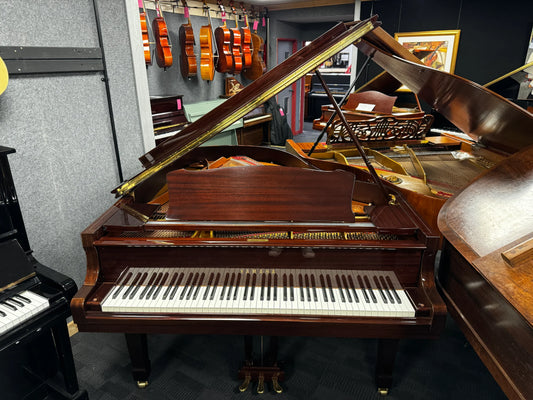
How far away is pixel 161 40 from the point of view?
16.3 ft

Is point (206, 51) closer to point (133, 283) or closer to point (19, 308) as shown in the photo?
point (133, 283)

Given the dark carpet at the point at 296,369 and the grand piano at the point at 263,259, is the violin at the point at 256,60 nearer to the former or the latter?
the grand piano at the point at 263,259

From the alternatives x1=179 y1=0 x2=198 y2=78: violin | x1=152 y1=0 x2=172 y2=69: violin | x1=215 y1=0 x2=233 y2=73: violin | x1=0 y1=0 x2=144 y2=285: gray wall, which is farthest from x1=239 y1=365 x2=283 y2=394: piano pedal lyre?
x1=215 y1=0 x2=233 y2=73: violin

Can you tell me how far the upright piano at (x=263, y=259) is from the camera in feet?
5.19

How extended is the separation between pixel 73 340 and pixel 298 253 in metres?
1.94

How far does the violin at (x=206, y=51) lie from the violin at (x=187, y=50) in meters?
0.15

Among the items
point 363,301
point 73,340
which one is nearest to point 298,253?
point 363,301

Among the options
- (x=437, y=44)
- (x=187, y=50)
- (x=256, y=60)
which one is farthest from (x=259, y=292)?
(x=437, y=44)

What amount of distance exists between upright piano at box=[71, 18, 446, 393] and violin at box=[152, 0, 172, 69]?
379 centimetres

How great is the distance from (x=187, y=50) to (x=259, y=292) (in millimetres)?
4988

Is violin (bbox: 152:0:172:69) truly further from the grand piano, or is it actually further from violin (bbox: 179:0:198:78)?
the grand piano

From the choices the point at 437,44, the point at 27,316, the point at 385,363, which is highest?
the point at 437,44

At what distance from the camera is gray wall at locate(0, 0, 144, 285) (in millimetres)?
2025

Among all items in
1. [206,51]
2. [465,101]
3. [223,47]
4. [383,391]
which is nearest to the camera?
[465,101]
